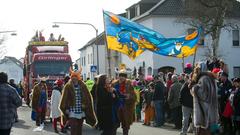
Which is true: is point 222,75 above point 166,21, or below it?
below

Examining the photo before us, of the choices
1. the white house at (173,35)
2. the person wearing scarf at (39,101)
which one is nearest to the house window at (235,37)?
the white house at (173,35)

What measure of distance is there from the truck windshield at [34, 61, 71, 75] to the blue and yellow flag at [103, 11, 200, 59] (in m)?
11.3

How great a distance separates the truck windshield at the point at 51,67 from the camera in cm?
2928

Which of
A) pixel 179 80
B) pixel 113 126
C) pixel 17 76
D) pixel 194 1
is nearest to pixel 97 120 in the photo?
pixel 113 126

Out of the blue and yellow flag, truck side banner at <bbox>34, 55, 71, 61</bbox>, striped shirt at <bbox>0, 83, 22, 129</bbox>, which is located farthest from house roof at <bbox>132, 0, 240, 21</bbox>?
striped shirt at <bbox>0, 83, 22, 129</bbox>

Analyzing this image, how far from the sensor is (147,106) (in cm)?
2023

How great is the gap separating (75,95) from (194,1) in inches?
1185

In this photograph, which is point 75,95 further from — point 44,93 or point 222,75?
point 44,93

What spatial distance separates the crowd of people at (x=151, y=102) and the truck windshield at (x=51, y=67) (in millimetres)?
7724

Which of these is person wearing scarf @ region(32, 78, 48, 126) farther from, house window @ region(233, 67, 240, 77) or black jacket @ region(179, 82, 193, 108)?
house window @ region(233, 67, 240, 77)

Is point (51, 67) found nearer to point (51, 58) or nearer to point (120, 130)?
point (51, 58)

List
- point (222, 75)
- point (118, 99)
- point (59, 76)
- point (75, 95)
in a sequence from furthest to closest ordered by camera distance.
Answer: point (59, 76) → point (222, 75) → point (118, 99) → point (75, 95)

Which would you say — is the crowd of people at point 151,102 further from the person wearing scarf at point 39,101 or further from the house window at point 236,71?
the house window at point 236,71

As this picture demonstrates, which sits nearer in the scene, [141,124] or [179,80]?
[179,80]
